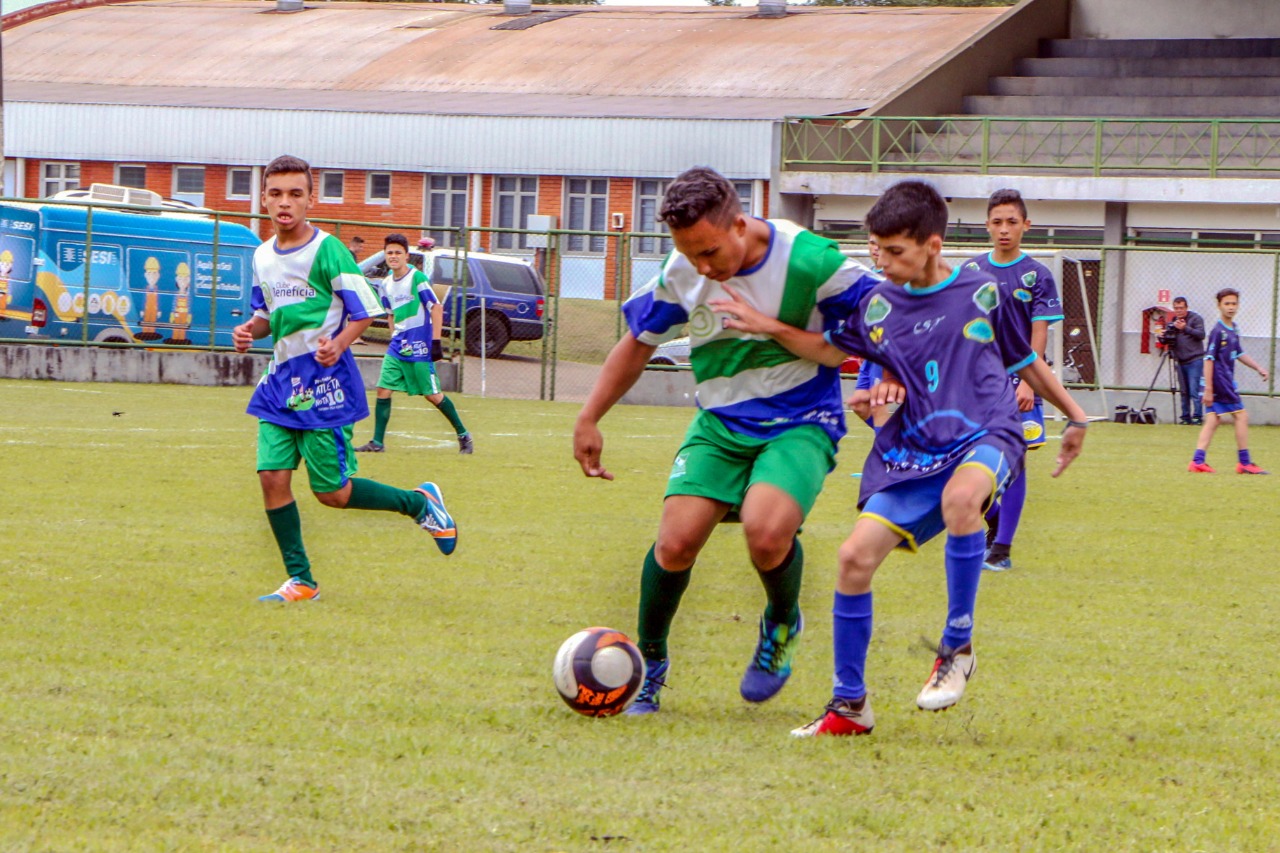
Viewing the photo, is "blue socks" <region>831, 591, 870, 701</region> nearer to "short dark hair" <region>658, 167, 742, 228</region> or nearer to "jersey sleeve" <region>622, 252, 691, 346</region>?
"jersey sleeve" <region>622, 252, 691, 346</region>

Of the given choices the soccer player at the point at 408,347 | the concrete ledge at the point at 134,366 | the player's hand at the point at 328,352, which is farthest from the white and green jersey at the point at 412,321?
the player's hand at the point at 328,352

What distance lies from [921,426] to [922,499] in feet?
0.69

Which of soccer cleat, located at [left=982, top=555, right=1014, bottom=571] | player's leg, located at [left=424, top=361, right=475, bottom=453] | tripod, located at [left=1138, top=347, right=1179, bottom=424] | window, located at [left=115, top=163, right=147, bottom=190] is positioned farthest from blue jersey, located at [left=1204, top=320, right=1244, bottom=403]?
window, located at [left=115, top=163, right=147, bottom=190]

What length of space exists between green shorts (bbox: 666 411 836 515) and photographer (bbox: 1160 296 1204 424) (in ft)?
63.8

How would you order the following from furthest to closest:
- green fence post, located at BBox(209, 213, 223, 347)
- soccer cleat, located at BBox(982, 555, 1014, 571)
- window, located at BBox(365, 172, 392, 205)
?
window, located at BBox(365, 172, 392, 205) → green fence post, located at BBox(209, 213, 223, 347) → soccer cleat, located at BBox(982, 555, 1014, 571)

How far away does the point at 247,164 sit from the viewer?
41.7 m

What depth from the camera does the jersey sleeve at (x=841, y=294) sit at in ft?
16.6

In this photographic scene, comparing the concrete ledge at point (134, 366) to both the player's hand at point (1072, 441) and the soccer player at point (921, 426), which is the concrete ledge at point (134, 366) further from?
the soccer player at point (921, 426)

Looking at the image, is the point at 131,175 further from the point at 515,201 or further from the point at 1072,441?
the point at 1072,441

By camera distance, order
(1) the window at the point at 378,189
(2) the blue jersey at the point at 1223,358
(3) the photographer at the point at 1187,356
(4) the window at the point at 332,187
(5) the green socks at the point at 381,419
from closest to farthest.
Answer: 1. (5) the green socks at the point at 381,419
2. (2) the blue jersey at the point at 1223,358
3. (3) the photographer at the point at 1187,356
4. (1) the window at the point at 378,189
5. (4) the window at the point at 332,187

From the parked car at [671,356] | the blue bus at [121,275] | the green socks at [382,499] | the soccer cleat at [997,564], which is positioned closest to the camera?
the green socks at [382,499]

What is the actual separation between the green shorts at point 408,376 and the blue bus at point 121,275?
30.4ft

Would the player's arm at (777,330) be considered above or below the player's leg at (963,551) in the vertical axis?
above

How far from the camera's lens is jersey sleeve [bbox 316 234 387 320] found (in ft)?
23.2
